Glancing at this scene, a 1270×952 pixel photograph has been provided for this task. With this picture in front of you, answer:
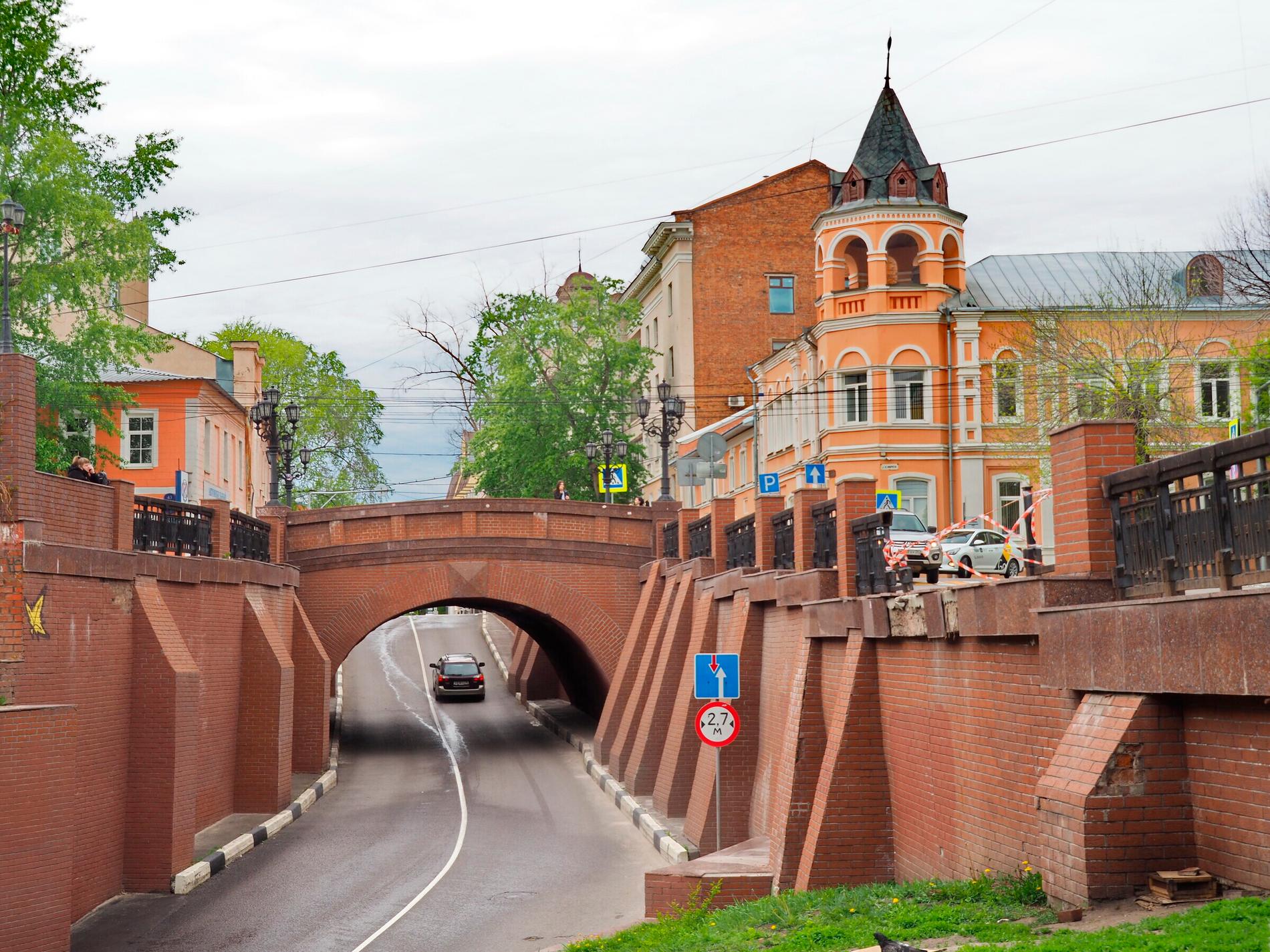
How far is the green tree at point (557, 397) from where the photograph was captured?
46906 millimetres

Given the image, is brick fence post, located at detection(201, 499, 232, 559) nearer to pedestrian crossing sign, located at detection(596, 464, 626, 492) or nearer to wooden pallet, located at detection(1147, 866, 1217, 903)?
pedestrian crossing sign, located at detection(596, 464, 626, 492)

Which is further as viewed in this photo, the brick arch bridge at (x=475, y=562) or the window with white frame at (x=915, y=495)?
the window with white frame at (x=915, y=495)

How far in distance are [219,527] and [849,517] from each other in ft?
40.2

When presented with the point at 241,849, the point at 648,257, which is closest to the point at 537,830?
the point at 241,849

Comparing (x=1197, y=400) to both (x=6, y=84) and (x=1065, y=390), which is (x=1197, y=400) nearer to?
(x=1065, y=390)

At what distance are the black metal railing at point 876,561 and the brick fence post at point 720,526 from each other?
919cm

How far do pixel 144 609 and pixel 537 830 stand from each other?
8.33m

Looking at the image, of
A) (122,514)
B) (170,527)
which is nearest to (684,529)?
(170,527)

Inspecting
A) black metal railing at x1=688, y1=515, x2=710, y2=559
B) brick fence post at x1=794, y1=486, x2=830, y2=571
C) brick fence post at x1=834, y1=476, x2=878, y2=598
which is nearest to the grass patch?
brick fence post at x1=834, y1=476, x2=878, y2=598

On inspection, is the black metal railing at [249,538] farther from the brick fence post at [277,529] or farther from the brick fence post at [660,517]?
the brick fence post at [660,517]

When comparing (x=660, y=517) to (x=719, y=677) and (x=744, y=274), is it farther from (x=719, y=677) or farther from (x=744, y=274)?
(x=744, y=274)

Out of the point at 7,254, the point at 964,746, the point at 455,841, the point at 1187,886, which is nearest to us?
the point at 1187,886

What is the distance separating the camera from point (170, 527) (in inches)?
816

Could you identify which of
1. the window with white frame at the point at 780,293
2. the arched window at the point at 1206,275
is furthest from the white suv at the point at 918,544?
the window with white frame at the point at 780,293
